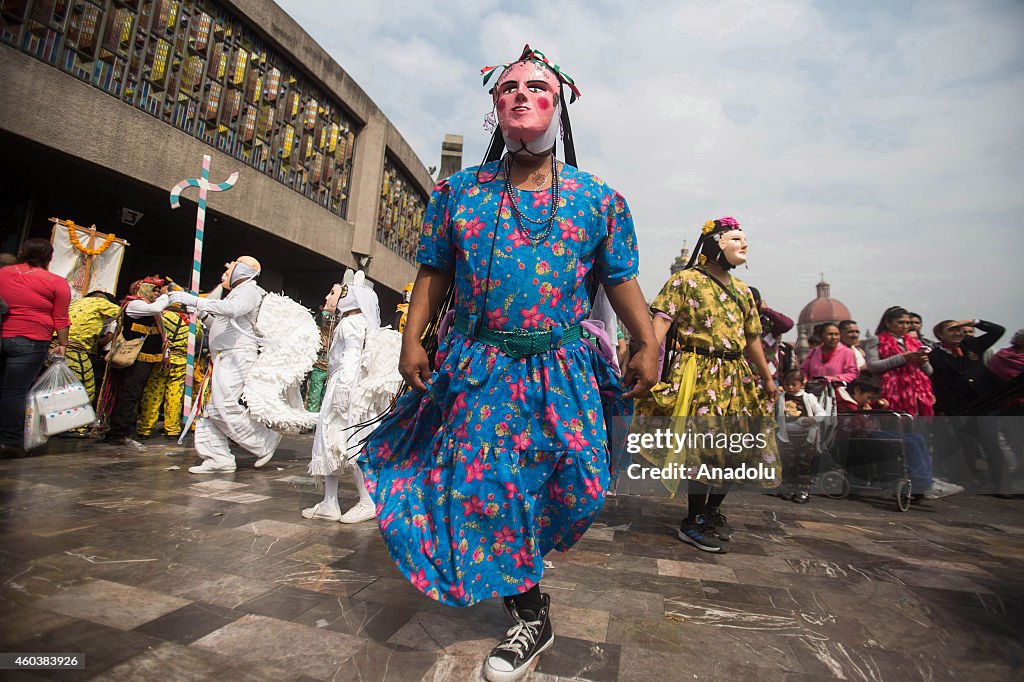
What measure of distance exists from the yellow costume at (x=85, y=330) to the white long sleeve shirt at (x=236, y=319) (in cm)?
226

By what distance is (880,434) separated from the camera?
5.55 metres

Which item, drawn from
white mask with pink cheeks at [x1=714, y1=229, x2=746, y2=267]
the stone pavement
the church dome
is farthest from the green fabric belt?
the church dome

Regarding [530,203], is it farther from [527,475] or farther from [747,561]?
[747,561]

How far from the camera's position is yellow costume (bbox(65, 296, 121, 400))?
634 cm

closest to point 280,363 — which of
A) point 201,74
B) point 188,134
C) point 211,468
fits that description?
point 211,468

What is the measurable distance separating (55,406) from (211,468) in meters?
1.69

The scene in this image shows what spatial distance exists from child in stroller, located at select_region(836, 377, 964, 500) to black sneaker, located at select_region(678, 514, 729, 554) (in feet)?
10.5

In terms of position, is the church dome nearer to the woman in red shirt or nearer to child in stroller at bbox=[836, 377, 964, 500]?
child in stroller at bbox=[836, 377, 964, 500]

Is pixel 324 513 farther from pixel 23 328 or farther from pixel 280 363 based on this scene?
pixel 23 328

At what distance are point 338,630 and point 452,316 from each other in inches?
47.7

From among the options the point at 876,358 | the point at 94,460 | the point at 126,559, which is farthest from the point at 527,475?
the point at 876,358

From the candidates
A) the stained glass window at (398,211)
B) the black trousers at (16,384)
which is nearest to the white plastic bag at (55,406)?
the black trousers at (16,384)

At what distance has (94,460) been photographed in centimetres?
519

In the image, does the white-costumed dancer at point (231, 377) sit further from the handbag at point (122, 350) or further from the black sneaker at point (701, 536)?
the black sneaker at point (701, 536)
